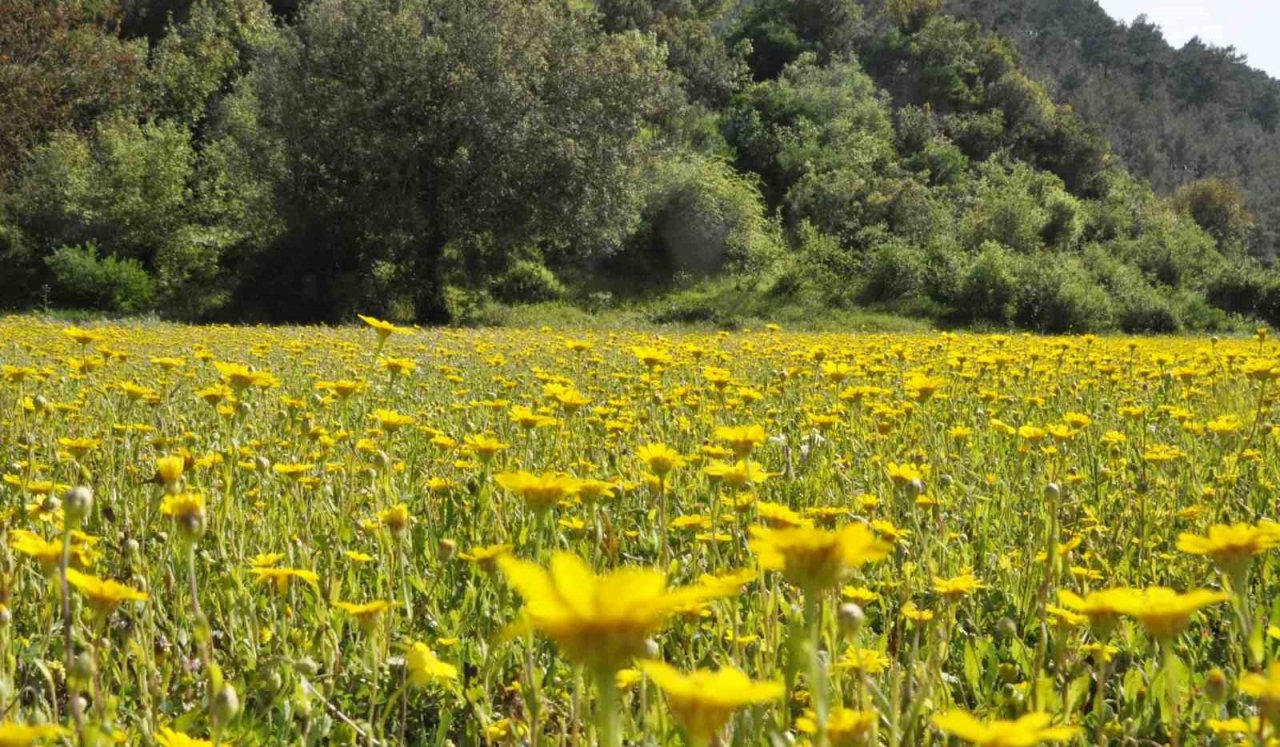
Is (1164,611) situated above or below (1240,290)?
below

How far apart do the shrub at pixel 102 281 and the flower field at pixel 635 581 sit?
1612 centimetres

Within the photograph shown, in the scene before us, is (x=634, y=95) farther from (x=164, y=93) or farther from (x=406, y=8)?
(x=164, y=93)

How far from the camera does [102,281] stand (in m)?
17.7

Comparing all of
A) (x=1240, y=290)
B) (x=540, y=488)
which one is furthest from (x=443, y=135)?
(x=1240, y=290)

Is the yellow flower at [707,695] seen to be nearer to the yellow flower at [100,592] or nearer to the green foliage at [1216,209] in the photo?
the yellow flower at [100,592]

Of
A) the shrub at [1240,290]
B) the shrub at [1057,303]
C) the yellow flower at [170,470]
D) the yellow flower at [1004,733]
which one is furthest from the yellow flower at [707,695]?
the shrub at [1240,290]

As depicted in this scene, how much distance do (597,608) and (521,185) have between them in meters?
16.0

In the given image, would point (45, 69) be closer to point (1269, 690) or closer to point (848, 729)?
point (848, 729)

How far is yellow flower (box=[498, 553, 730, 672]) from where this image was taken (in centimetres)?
54

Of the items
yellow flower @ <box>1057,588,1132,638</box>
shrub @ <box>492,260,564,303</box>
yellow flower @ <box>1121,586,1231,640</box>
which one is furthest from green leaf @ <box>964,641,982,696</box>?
shrub @ <box>492,260,564,303</box>

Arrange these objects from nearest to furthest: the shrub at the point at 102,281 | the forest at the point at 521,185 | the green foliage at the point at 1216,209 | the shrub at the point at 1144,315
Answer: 1. the forest at the point at 521,185
2. the shrub at the point at 102,281
3. the shrub at the point at 1144,315
4. the green foliage at the point at 1216,209

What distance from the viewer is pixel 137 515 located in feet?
7.22

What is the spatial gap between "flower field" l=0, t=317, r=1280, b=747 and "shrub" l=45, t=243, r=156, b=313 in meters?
16.1

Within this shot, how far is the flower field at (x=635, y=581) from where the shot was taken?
32.4 inches
